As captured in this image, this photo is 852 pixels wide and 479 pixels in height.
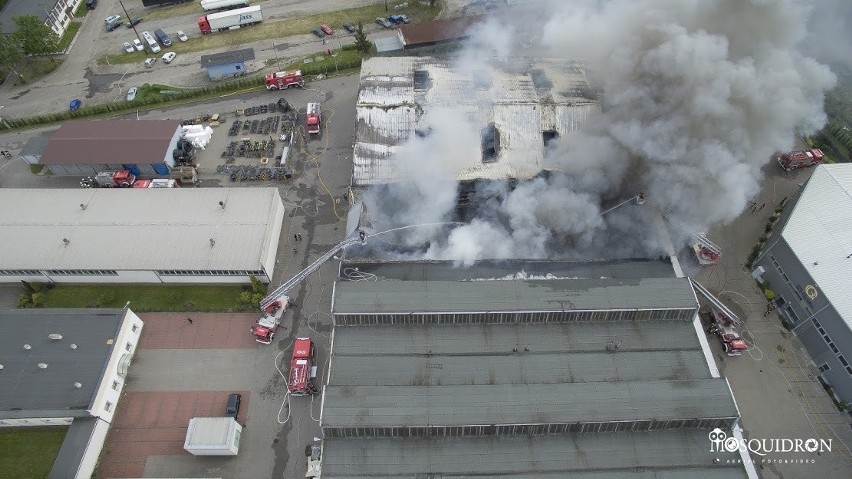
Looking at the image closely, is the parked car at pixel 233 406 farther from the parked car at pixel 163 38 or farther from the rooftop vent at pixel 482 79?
the parked car at pixel 163 38

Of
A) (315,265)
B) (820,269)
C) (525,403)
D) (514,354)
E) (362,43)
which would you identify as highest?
(362,43)

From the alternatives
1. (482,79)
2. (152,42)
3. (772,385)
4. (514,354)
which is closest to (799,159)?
(772,385)

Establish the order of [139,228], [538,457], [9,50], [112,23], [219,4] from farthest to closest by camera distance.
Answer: [219,4] < [112,23] < [9,50] < [139,228] < [538,457]

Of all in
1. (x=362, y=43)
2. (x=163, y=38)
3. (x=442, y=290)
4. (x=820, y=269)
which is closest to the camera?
(x=442, y=290)

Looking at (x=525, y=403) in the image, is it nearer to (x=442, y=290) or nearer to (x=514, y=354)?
(x=514, y=354)

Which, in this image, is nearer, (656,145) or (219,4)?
(656,145)

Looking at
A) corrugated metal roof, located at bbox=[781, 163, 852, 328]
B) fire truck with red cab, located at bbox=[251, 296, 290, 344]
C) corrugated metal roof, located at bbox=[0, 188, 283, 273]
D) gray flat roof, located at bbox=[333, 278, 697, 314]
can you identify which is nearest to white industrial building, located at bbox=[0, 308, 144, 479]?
corrugated metal roof, located at bbox=[0, 188, 283, 273]

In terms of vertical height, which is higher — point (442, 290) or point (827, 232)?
point (827, 232)

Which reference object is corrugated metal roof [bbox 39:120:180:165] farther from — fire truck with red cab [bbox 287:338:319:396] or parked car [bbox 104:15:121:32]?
fire truck with red cab [bbox 287:338:319:396]
